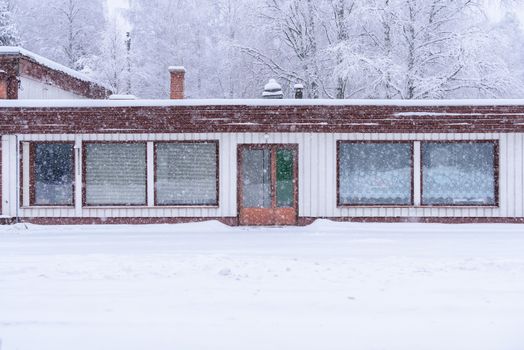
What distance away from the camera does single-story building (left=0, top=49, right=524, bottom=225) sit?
1752 cm

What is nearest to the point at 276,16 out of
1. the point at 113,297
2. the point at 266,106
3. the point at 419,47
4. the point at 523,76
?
the point at 419,47

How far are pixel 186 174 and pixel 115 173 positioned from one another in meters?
2.04

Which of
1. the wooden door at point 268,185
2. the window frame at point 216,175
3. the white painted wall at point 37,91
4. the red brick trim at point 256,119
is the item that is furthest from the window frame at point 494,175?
the white painted wall at point 37,91

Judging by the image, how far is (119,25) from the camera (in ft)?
139

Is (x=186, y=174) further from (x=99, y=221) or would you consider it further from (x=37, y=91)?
(x=37, y=91)

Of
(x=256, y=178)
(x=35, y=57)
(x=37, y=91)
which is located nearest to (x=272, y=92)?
(x=256, y=178)

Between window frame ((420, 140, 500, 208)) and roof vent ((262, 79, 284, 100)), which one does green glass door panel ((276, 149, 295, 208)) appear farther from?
window frame ((420, 140, 500, 208))

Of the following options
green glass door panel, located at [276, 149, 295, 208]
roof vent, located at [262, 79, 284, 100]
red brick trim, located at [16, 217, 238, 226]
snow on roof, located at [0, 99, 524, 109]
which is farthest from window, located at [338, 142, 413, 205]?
red brick trim, located at [16, 217, 238, 226]

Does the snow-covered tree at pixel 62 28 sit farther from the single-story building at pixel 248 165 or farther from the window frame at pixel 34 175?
the single-story building at pixel 248 165

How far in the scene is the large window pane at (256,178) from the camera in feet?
58.5

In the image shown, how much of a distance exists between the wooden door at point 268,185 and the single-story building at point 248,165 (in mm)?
28

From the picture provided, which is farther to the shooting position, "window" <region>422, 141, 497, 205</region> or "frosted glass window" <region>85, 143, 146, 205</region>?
"frosted glass window" <region>85, 143, 146, 205</region>

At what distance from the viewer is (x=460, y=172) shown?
17859mm

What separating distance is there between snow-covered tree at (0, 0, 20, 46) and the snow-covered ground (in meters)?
30.7
